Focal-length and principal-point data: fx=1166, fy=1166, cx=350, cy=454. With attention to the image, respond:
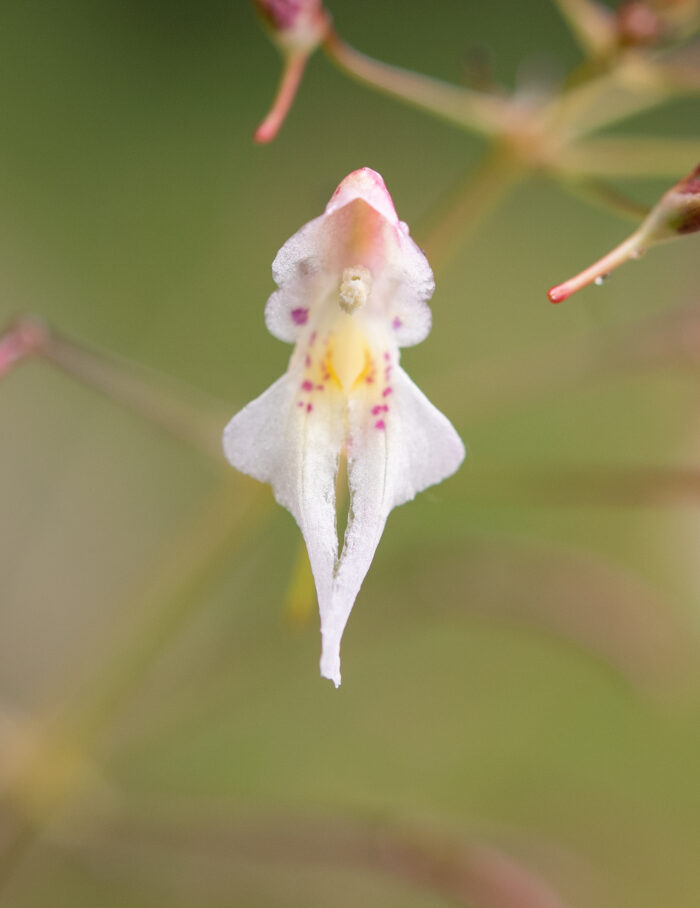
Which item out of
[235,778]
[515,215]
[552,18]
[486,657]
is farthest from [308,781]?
[552,18]

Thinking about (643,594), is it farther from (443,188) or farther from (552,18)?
(552,18)

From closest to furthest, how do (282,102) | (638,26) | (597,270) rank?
(597,270) < (282,102) < (638,26)

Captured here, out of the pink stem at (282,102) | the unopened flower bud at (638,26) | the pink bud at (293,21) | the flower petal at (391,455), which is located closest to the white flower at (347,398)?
the flower petal at (391,455)

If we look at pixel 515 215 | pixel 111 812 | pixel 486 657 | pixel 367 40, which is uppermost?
pixel 367 40

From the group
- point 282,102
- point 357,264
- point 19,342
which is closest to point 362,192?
point 357,264

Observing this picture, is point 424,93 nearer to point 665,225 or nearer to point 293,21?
point 293,21

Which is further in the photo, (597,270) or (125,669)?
(125,669)
